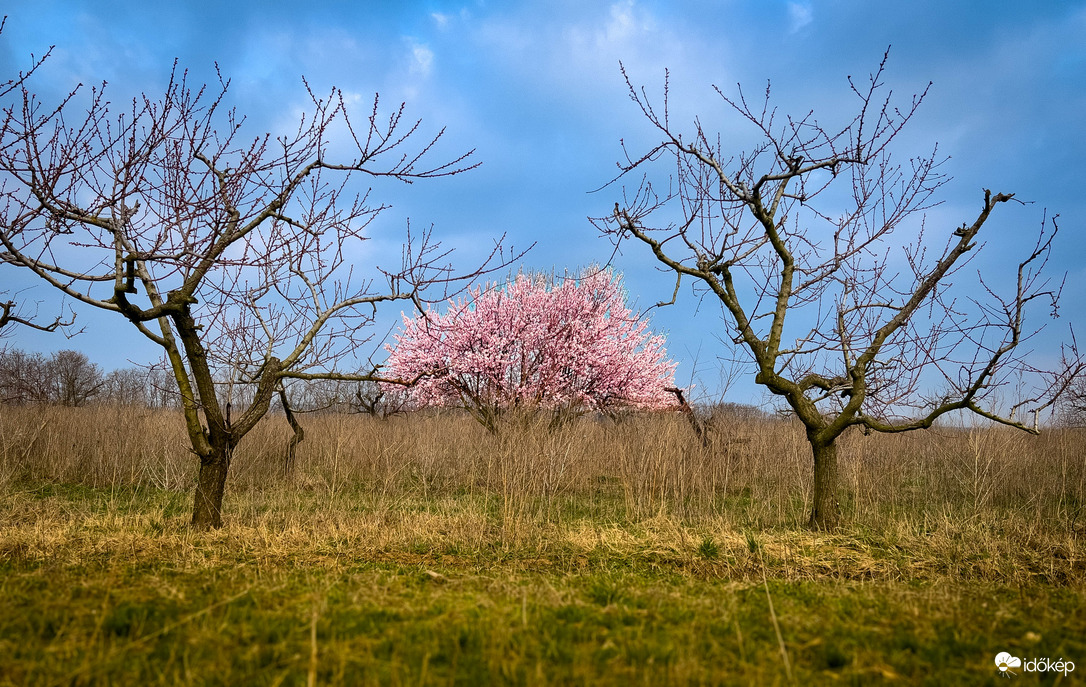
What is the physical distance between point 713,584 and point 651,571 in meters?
0.70

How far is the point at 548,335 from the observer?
16.7m

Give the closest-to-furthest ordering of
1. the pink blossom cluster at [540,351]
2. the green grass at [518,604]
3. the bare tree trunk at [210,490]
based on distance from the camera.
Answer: the green grass at [518,604], the bare tree trunk at [210,490], the pink blossom cluster at [540,351]

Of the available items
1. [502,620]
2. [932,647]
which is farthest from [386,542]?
[932,647]

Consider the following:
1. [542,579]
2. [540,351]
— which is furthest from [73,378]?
[542,579]

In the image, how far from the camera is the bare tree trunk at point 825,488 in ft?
22.3

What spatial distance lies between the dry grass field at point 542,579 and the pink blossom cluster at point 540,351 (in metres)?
5.02

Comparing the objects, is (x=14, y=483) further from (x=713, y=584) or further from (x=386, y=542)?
(x=713, y=584)

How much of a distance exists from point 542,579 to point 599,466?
716cm

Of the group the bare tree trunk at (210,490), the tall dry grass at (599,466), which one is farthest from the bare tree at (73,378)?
the bare tree trunk at (210,490)

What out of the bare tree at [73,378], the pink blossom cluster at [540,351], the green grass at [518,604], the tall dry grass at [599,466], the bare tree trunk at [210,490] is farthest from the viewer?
the bare tree at [73,378]

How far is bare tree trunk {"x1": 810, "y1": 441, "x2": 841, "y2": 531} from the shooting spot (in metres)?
6.80

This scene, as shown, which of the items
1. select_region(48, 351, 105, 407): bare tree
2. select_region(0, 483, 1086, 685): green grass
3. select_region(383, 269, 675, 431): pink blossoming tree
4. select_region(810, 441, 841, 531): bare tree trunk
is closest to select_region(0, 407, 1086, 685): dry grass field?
select_region(0, 483, 1086, 685): green grass
